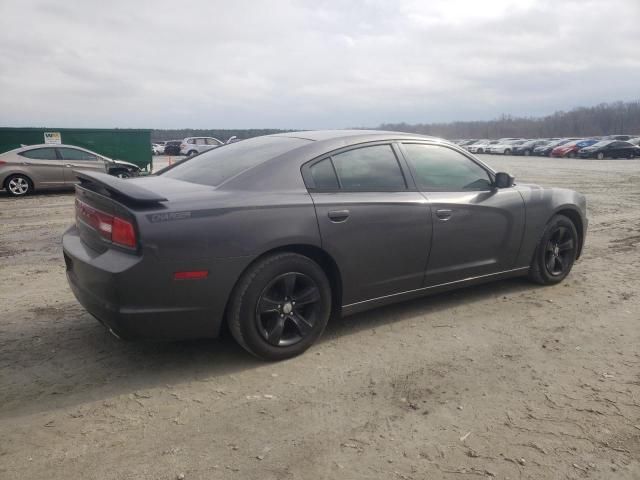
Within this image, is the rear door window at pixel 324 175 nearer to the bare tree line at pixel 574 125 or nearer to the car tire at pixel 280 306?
the car tire at pixel 280 306

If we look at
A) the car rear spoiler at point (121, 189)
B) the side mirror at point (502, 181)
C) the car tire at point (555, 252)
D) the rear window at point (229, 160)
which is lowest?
the car tire at point (555, 252)

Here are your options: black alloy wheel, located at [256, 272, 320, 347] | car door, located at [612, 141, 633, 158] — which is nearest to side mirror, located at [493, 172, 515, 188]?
black alloy wheel, located at [256, 272, 320, 347]

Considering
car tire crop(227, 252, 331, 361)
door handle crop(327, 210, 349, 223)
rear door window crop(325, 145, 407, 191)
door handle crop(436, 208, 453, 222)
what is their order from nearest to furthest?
1. car tire crop(227, 252, 331, 361)
2. door handle crop(327, 210, 349, 223)
3. rear door window crop(325, 145, 407, 191)
4. door handle crop(436, 208, 453, 222)

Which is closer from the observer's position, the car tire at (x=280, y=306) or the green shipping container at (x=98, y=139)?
the car tire at (x=280, y=306)

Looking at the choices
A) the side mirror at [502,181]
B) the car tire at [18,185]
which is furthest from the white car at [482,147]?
the side mirror at [502,181]

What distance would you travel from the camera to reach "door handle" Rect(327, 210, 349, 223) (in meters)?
3.64

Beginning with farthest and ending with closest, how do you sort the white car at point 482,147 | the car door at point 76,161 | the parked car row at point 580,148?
the white car at point 482,147, the parked car row at point 580,148, the car door at point 76,161

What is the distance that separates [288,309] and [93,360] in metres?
1.37

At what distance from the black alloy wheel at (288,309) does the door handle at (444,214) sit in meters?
1.27

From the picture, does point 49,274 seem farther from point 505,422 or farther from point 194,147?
point 194,147

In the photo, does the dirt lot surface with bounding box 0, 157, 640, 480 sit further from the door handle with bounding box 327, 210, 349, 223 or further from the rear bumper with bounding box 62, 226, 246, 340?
the door handle with bounding box 327, 210, 349, 223

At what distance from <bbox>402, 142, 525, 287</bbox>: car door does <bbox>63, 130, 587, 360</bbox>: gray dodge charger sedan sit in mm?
13

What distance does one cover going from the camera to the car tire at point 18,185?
42.8 feet

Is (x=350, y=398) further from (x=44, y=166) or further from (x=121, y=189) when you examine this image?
(x=44, y=166)
